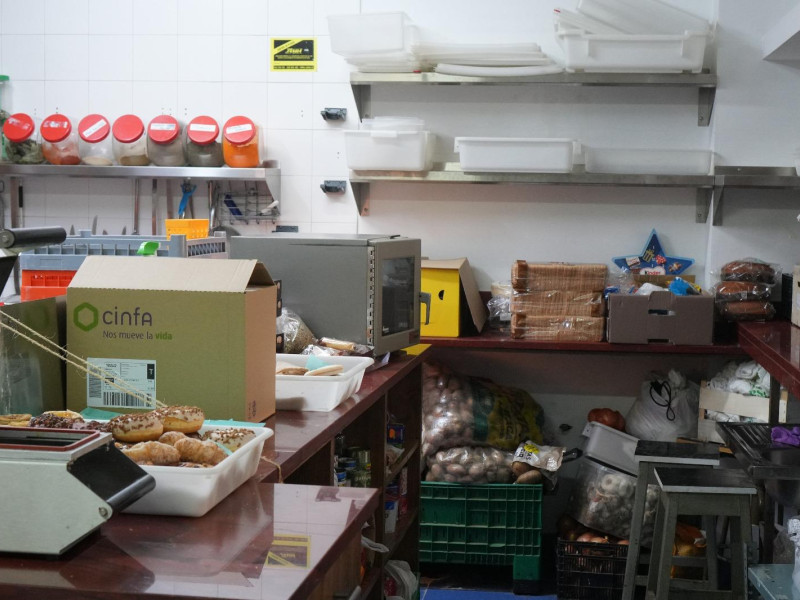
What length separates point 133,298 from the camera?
6.07ft

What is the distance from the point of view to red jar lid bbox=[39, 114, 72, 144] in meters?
4.59

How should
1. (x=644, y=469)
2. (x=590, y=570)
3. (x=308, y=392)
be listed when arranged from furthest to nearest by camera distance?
(x=590, y=570) < (x=644, y=469) < (x=308, y=392)

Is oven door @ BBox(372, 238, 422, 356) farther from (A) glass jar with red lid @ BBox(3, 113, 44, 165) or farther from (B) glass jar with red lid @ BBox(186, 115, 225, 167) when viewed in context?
(A) glass jar with red lid @ BBox(3, 113, 44, 165)

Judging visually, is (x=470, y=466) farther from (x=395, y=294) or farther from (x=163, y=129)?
(x=163, y=129)

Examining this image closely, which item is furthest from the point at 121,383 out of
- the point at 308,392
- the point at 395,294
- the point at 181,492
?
the point at 395,294

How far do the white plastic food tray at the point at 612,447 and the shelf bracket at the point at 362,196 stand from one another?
1.53m

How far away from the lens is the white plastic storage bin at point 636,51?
13.2ft

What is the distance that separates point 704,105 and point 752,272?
2.81 feet

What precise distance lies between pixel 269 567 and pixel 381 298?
1756 millimetres

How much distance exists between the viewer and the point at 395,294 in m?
3.02

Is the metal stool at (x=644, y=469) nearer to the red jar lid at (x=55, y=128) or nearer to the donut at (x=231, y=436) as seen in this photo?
the donut at (x=231, y=436)

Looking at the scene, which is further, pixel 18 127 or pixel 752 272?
pixel 18 127

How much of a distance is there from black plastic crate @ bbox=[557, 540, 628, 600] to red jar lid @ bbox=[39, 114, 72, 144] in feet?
10.0

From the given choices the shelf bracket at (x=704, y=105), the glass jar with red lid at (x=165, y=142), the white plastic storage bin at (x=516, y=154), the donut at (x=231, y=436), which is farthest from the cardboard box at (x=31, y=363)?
the shelf bracket at (x=704, y=105)
